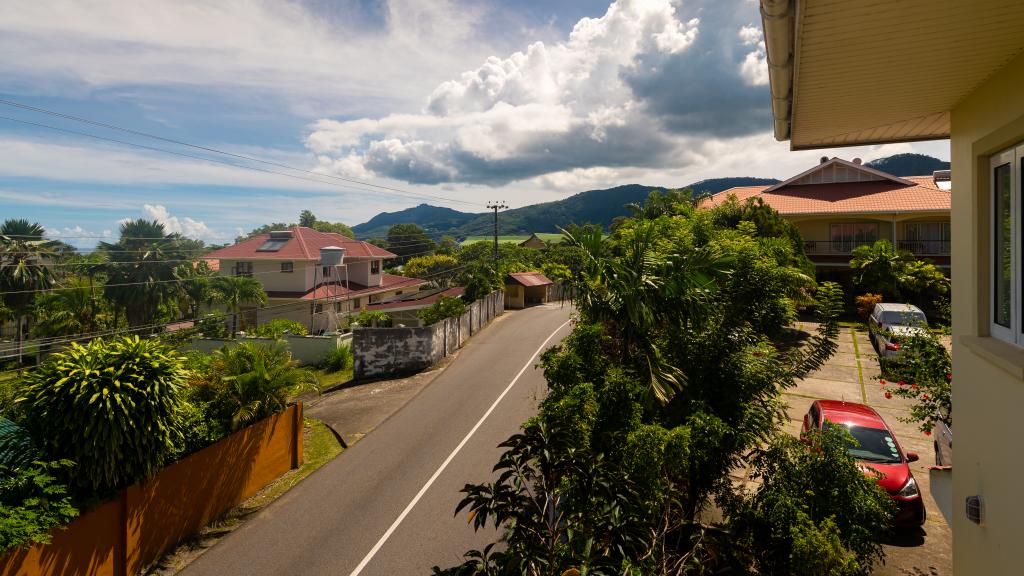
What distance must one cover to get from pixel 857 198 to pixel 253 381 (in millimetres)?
38310

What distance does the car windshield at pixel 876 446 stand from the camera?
10.1 meters

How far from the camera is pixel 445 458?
1478 centimetres

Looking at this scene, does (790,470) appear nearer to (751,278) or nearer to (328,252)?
(751,278)

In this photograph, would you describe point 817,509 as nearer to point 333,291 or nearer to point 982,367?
point 982,367

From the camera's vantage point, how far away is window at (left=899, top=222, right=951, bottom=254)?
33344 millimetres

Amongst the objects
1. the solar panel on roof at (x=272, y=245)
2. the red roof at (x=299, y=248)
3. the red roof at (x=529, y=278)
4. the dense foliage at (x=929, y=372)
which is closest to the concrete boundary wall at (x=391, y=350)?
the red roof at (x=529, y=278)

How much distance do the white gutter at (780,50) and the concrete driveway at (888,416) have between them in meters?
5.54

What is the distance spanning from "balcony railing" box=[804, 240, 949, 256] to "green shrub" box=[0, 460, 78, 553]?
3634 cm

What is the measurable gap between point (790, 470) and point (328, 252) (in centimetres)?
3546

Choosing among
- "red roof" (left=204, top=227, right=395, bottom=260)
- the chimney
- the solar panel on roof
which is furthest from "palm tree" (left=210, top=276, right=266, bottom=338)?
the solar panel on roof

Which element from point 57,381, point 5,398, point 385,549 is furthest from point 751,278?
point 5,398

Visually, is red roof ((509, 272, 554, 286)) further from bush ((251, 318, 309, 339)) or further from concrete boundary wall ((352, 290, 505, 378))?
concrete boundary wall ((352, 290, 505, 378))

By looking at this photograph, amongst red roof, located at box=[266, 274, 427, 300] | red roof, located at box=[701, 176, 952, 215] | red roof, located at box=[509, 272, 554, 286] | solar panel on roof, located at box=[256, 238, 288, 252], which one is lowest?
red roof, located at box=[266, 274, 427, 300]

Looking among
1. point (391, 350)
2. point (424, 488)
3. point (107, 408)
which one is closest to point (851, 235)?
point (391, 350)
